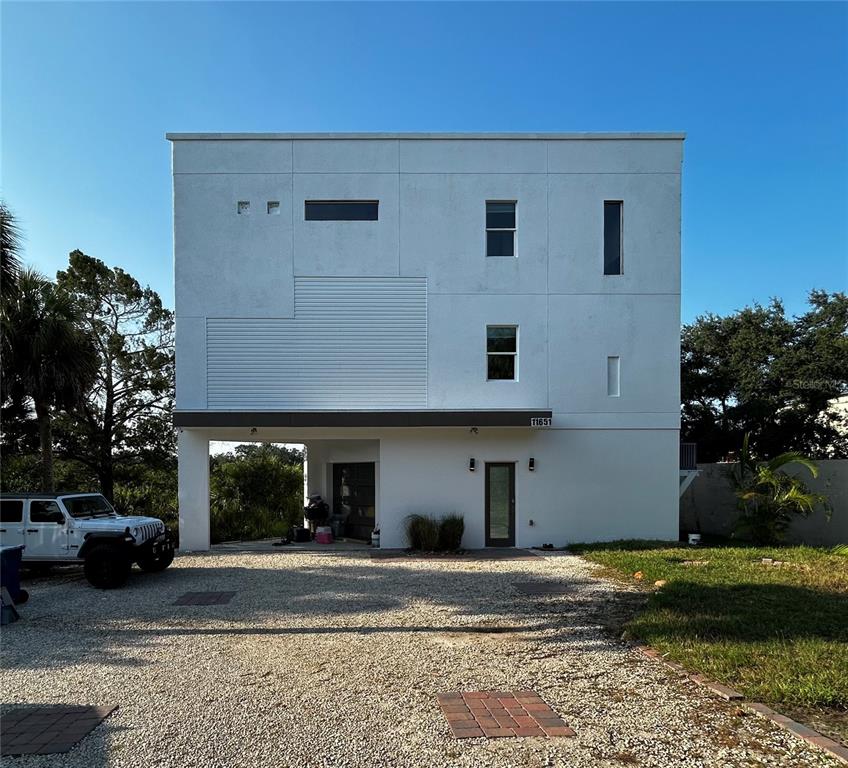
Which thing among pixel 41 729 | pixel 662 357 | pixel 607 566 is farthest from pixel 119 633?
pixel 662 357

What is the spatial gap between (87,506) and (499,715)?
30.2 feet

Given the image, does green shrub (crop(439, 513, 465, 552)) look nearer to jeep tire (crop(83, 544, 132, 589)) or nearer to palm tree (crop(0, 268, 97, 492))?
jeep tire (crop(83, 544, 132, 589))

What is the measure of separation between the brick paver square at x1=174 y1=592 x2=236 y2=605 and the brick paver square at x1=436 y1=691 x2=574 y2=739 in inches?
198

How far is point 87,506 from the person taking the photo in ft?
38.0

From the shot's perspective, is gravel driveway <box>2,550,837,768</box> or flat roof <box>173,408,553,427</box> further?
flat roof <box>173,408,553,427</box>

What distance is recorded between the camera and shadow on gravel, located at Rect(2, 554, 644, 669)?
744cm

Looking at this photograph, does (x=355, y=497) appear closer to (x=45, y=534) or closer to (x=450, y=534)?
(x=450, y=534)

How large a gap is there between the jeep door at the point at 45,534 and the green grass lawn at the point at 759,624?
903cm

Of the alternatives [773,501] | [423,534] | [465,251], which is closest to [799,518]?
[773,501]

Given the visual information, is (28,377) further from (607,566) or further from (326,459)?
(607,566)

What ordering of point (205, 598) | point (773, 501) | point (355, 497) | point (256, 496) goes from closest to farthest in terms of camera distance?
point (205, 598) < point (773, 501) < point (355, 497) < point (256, 496)

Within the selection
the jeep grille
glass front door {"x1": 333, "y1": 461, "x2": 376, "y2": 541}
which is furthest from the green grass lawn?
the jeep grille

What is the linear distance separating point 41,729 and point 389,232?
12.4 m

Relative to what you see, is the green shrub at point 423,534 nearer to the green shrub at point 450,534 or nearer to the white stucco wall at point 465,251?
the green shrub at point 450,534
